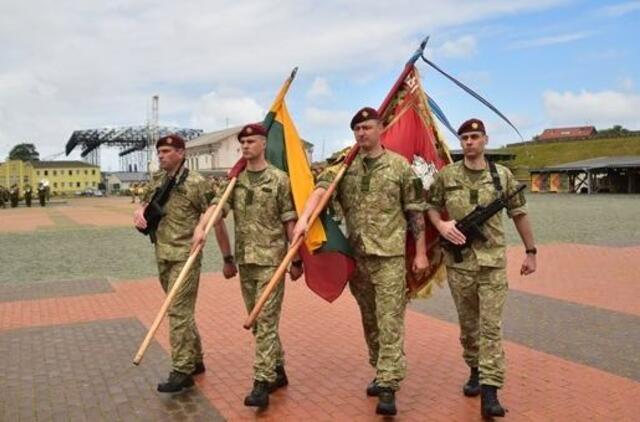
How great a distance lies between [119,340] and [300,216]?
336 centimetres

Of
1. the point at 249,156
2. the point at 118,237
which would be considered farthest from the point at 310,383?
the point at 118,237

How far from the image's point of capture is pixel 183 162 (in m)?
5.58

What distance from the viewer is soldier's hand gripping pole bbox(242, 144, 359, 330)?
4.61 metres

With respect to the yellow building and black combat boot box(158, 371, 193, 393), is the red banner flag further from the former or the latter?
the yellow building

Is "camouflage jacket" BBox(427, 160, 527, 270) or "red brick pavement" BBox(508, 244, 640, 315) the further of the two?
"red brick pavement" BBox(508, 244, 640, 315)

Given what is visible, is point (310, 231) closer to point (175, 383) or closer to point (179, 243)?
point (179, 243)

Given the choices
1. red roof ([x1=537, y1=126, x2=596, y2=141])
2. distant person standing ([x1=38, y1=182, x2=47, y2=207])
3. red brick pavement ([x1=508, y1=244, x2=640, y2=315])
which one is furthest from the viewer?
red roof ([x1=537, y1=126, x2=596, y2=141])

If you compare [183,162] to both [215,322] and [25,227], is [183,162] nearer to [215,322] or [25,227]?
[215,322]

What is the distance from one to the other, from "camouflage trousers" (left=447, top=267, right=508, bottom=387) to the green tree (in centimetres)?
15580

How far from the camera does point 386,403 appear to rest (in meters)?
4.66

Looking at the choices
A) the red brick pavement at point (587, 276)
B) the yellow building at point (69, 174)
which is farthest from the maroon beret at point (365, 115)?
the yellow building at point (69, 174)

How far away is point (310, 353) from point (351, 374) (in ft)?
2.81

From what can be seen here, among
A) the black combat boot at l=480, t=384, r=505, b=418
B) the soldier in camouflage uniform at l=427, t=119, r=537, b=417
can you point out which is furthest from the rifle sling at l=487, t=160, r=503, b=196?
the black combat boot at l=480, t=384, r=505, b=418

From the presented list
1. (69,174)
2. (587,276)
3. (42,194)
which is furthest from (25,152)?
(587,276)
